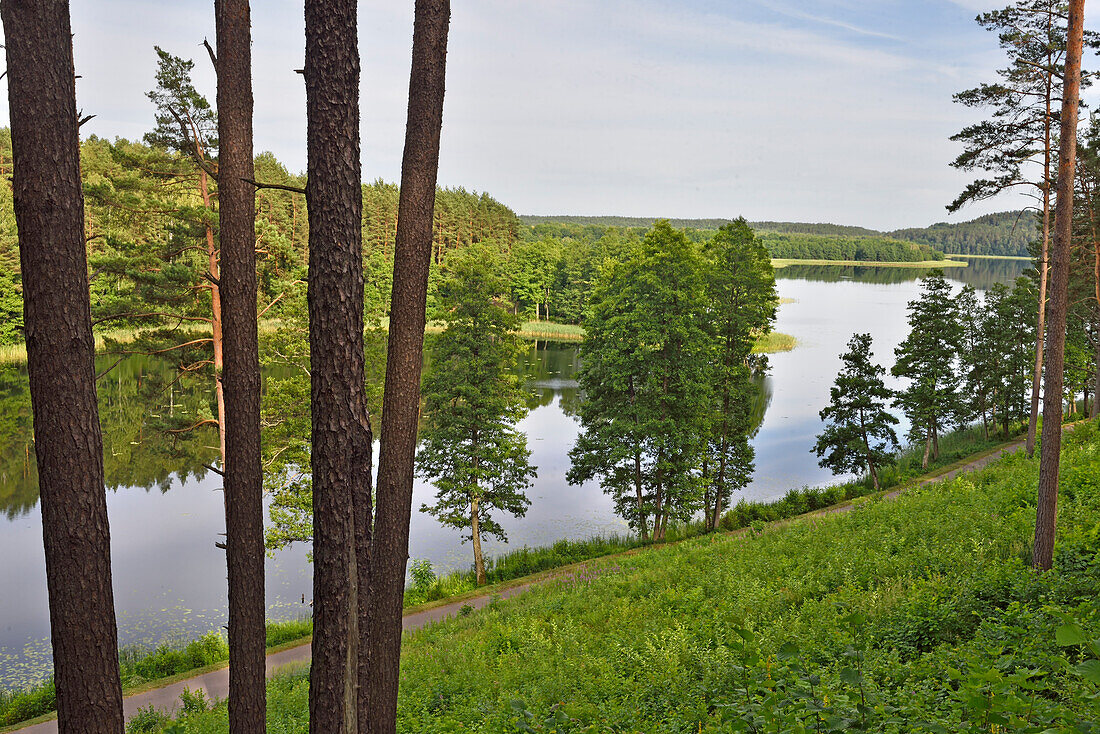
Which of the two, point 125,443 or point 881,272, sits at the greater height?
point 881,272

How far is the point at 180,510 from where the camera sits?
76.5 ft

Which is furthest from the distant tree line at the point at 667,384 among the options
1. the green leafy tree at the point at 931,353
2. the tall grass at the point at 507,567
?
the green leafy tree at the point at 931,353

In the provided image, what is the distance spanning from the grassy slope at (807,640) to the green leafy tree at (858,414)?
11.1m

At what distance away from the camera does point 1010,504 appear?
11.0 m

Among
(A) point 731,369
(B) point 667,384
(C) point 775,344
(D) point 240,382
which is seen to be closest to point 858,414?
(A) point 731,369

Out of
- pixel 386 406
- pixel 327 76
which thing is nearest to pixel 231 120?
pixel 327 76

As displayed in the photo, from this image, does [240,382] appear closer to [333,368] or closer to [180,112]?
[333,368]

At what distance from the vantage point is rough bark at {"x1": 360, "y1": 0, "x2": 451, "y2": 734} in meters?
4.96

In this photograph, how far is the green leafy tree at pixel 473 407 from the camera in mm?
18297

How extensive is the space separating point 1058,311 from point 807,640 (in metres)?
5.58

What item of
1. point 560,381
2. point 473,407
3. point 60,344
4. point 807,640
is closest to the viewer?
point 60,344

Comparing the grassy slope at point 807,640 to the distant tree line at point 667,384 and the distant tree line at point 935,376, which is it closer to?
the distant tree line at point 667,384

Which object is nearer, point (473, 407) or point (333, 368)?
point (333, 368)

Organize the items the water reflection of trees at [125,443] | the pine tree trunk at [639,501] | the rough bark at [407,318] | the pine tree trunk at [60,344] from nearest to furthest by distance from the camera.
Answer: the pine tree trunk at [60,344]
the rough bark at [407,318]
the pine tree trunk at [639,501]
the water reflection of trees at [125,443]
